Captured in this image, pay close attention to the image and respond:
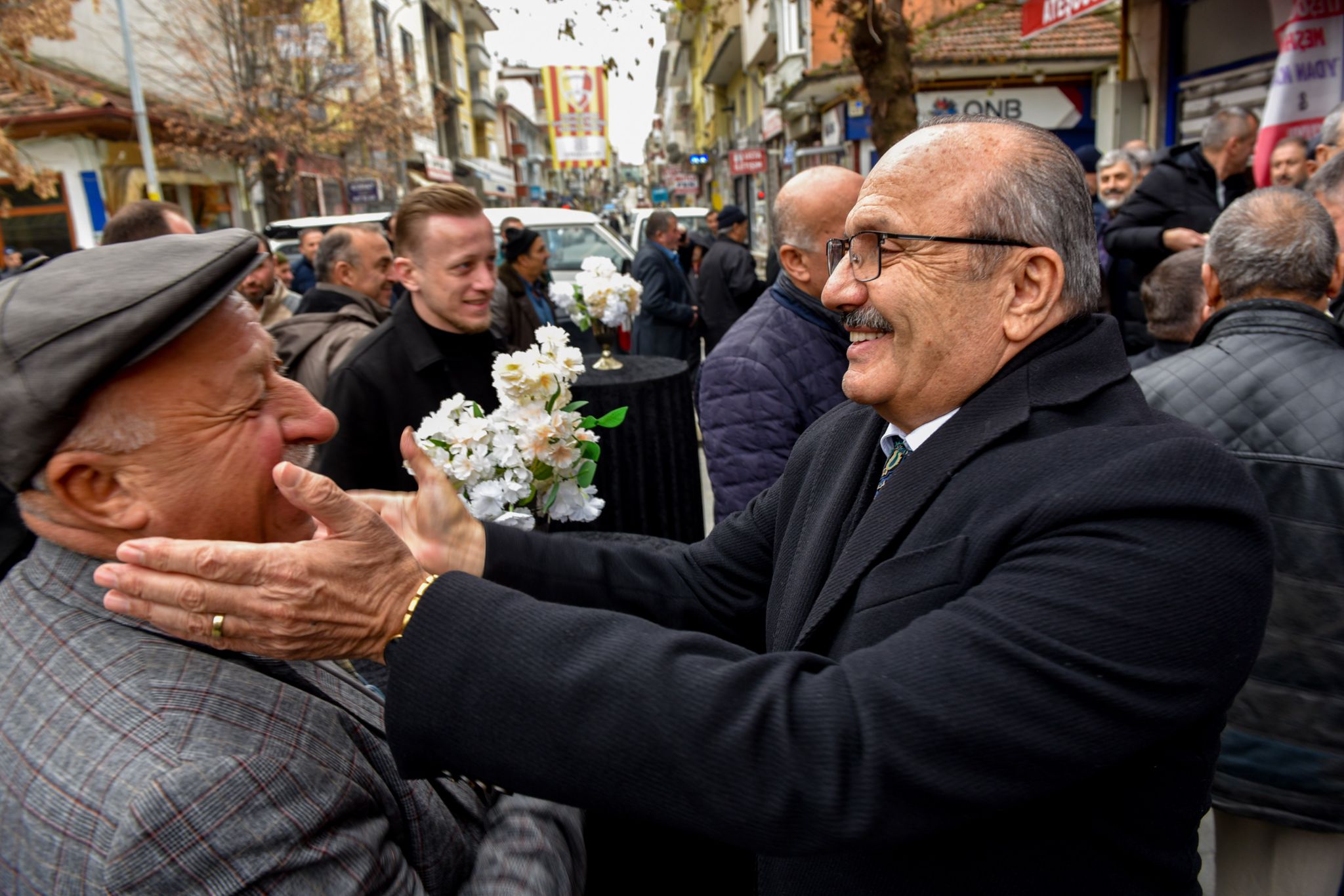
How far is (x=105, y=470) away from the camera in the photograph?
4.19 feet

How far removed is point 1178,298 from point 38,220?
1861 centimetres

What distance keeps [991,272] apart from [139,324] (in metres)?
1.22

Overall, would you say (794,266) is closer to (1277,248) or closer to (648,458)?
(1277,248)

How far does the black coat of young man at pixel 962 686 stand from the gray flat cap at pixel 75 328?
54cm

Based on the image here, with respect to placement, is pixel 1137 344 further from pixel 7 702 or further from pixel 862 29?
pixel 7 702

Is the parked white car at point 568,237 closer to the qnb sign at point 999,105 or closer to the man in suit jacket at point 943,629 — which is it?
the qnb sign at point 999,105

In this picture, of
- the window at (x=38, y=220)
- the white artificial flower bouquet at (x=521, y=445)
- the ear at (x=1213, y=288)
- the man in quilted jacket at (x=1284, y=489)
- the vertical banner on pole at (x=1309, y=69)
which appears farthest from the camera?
the window at (x=38, y=220)

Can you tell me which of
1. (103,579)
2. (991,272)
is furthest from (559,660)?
(991,272)

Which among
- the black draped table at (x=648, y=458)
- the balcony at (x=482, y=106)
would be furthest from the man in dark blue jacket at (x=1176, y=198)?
the balcony at (x=482, y=106)

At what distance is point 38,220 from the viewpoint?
15961 mm

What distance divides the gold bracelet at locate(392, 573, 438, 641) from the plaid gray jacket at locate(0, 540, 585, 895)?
21 centimetres

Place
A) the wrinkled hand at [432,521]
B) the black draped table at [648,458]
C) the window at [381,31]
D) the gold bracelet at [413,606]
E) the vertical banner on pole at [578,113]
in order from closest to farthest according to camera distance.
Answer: the gold bracelet at [413,606] < the wrinkled hand at [432,521] < the black draped table at [648,458] < the window at [381,31] < the vertical banner on pole at [578,113]

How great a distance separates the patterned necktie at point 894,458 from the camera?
1.53 meters

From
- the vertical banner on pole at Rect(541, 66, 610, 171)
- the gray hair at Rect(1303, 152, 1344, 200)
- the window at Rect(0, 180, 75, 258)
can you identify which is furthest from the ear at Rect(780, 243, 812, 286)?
the vertical banner on pole at Rect(541, 66, 610, 171)
